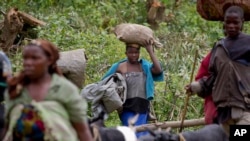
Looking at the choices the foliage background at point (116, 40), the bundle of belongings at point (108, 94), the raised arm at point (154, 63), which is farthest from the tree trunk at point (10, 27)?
the raised arm at point (154, 63)

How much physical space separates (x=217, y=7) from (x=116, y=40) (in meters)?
3.72

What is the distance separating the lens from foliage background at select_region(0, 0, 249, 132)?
950 cm

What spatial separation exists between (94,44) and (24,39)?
1086mm

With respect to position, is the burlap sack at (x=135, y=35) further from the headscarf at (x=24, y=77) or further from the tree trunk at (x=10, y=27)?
the headscarf at (x=24, y=77)

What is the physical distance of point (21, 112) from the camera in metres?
4.50

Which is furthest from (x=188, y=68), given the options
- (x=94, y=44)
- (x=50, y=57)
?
(x=50, y=57)

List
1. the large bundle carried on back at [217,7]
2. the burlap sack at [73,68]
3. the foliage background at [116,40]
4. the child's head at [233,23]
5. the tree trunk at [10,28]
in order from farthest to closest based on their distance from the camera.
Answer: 1. the tree trunk at [10,28]
2. the foliage background at [116,40]
3. the large bundle carried on back at [217,7]
4. the child's head at [233,23]
5. the burlap sack at [73,68]

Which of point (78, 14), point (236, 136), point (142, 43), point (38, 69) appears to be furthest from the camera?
point (78, 14)

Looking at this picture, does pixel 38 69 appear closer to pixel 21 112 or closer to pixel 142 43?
pixel 21 112

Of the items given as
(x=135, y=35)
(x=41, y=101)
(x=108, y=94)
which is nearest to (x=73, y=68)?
(x=108, y=94)

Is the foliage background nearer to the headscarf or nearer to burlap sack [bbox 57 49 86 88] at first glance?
burlap sack [bbox 57 49 86 88]

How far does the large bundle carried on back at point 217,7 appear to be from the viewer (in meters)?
7.27

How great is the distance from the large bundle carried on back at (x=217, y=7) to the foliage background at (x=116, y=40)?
1824mm

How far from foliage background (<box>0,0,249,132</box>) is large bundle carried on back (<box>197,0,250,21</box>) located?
1.82 meters
